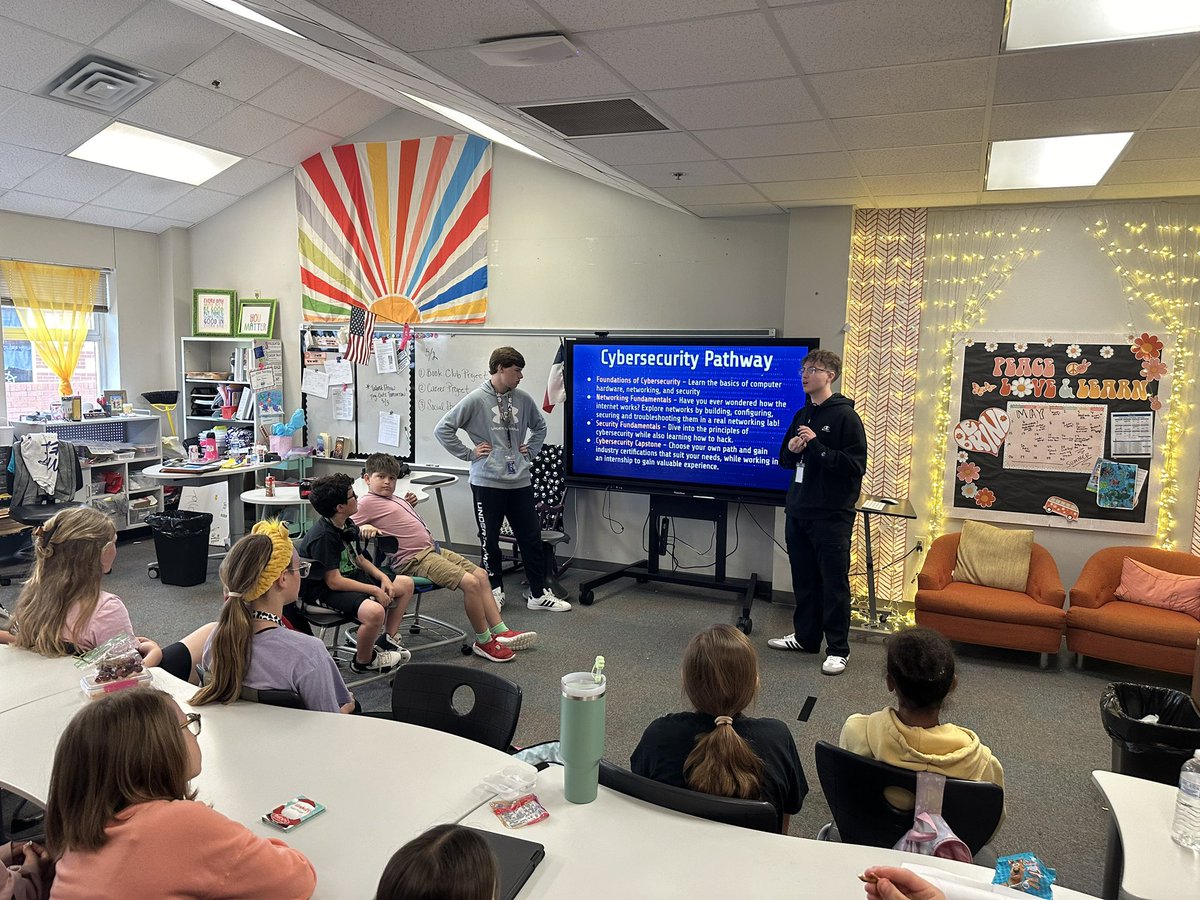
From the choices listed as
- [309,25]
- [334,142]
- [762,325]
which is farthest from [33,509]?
→ [762,325]

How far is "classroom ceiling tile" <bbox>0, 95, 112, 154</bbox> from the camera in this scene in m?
5.14

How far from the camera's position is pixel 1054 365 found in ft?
16.0

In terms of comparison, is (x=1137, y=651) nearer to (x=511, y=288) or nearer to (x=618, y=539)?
(x=618, y=539)

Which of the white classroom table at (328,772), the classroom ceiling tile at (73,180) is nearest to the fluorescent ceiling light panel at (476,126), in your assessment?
the classroom ceiling tile at (73,180)

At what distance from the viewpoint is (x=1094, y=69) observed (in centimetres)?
262

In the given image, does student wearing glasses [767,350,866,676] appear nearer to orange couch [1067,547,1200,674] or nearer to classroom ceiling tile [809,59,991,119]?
orange couch [1067,547,1200,674]

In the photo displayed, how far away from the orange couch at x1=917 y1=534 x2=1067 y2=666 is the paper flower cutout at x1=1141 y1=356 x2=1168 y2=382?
3.80 ft

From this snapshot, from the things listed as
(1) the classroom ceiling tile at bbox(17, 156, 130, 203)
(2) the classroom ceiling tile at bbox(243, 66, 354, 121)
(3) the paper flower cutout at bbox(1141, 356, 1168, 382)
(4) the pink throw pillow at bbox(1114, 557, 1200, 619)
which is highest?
(2) the classroom ceiling tile at bbox(243, 66, 354, 121)

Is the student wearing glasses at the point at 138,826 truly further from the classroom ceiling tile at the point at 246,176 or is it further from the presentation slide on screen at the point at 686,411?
the classroom ceiling tile at the point at 246,176

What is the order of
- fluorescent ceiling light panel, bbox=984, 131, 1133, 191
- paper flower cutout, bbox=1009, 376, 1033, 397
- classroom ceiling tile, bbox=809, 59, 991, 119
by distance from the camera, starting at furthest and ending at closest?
paper flower cutout, bbox=1009, 376, 1033, 397, fluorescent ceiling light panel, bbox=984, 131, 1133, 191, classroom ceiling tile, bbox=809, 59, 991, 119

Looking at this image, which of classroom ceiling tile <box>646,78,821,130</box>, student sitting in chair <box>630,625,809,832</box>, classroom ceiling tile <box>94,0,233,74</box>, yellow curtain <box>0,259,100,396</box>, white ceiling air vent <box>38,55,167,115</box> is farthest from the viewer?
yellow curtain <box>0,259,100,396</box>

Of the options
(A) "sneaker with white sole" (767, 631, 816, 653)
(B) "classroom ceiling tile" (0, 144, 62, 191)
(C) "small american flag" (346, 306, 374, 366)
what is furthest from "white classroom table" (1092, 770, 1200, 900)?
(B) "classroom ceiling tile" (0, 144, 62, 191)

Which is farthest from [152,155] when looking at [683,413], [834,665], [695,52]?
[834,665]

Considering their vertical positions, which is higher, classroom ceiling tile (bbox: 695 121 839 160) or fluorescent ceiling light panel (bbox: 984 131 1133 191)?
fluorescent ceiling light panel (bbox: 984 131 1133 191)
